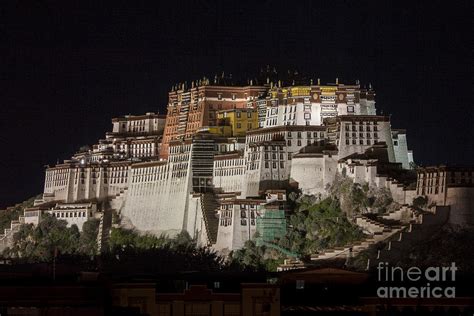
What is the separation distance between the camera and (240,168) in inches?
5753

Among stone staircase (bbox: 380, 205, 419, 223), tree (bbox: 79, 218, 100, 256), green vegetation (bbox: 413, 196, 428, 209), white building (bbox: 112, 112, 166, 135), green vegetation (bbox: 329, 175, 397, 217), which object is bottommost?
stone staircase (bbox: 380, 205, 419, 223)

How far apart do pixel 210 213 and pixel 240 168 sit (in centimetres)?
369

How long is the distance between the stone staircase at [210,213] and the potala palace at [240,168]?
7 cm

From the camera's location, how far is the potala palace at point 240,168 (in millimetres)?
135500

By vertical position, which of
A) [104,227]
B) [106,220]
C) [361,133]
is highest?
[361,133]

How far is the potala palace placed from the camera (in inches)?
5335

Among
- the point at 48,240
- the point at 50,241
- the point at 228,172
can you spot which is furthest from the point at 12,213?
the point at 228,172

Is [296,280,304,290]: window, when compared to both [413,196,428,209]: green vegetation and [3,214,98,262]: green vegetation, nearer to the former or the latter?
[413,196,428,209]: green vegetation

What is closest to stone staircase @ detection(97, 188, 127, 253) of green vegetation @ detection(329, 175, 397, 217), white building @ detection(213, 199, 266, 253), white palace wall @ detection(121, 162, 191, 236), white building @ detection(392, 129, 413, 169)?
white palace wall @ detection(121, 162, 191, 236)

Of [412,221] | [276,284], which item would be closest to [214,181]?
[412,221]

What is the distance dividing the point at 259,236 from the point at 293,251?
12.5ft

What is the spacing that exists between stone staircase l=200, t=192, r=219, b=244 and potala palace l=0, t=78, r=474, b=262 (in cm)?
7

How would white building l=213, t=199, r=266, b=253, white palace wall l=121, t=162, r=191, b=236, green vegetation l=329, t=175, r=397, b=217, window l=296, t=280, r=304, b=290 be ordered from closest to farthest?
1. window l=296, t=280, r=304, b=290
2. green vegetation l=329, t=175, r=397, b=217
3. white building l=213, t=199, r=266, b=253
4. white palace wall l=121, t=162, r=191, b=236

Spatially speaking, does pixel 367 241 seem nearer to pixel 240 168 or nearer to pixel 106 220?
pixel 240 168
